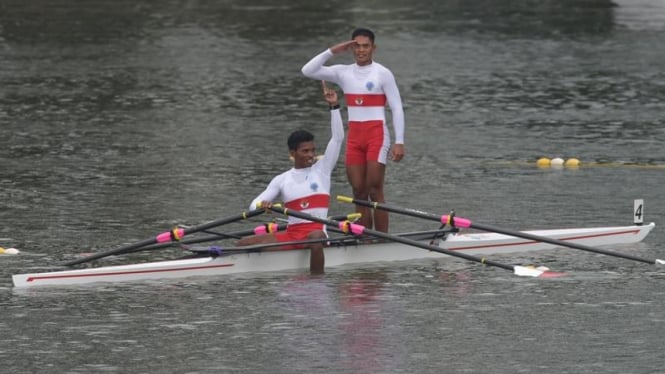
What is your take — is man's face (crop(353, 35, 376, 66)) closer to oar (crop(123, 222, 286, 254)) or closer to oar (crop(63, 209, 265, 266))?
oar (crop(123, 222, 286, 254))

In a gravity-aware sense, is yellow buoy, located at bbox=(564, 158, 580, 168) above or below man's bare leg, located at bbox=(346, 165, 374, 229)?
below

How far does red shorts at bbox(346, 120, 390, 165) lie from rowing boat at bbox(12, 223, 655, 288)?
38.1 inches

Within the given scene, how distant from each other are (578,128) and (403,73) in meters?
7.55

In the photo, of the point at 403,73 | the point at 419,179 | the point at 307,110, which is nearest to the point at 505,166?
the point at 419,179

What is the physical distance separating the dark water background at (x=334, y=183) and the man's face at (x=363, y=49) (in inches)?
82.4

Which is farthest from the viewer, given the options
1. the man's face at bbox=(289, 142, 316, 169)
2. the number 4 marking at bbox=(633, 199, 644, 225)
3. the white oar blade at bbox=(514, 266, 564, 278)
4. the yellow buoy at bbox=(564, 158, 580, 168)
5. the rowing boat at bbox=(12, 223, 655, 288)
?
the yellow buoy at bbox=(564, 158, 580, 168)

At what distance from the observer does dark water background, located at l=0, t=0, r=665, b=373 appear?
1297cm

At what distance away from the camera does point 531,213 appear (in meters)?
18.7

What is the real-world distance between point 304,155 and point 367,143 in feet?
4.66

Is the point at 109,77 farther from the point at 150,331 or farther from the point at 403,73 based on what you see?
the point at 150,331

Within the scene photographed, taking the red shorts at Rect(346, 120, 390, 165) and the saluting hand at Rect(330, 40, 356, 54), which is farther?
the red shorts at Rect(346, 120, 390, 165)

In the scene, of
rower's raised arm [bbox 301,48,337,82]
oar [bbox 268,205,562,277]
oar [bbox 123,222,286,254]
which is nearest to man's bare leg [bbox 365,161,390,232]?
rower's raised arm [bbox 301,48,337,82]

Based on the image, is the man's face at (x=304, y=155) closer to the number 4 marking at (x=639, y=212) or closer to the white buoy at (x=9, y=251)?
the white buoy at (x=9, y=251)

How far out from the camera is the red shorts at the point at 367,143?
1705 cm
